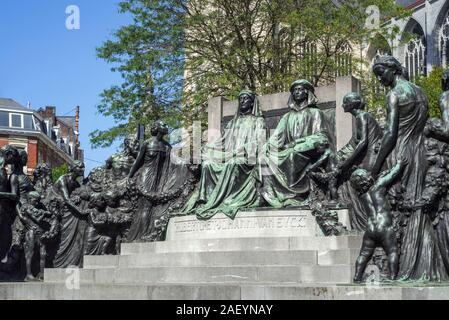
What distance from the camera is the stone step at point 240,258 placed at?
461 inches

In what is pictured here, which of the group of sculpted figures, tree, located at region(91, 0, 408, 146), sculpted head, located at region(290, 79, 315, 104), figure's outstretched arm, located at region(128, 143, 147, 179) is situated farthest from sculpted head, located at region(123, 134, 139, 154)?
tree, located at region(91, 0, 408, 146)

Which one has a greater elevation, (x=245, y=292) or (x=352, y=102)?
(x=352, y=102)

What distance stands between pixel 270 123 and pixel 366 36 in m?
13.4

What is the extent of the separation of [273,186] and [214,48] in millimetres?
14880

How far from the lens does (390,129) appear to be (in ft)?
38.2

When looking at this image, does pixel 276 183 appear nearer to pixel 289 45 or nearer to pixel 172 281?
→ pixel 172 281

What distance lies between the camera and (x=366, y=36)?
27.8 m

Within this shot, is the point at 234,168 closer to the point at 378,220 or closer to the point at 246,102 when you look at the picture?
the point at 246,102

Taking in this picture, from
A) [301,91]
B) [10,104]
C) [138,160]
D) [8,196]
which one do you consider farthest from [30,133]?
[301,91]

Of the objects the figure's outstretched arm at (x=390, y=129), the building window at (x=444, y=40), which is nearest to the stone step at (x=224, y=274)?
the figure's outstretched arm at (x=390, y=129)

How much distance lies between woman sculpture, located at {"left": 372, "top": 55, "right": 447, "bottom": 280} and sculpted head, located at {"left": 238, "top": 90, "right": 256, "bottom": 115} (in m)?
3.85

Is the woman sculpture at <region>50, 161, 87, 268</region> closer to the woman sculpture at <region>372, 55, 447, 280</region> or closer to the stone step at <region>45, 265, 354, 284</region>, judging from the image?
the stone step at <region>45, 265, 354, 284</region>
